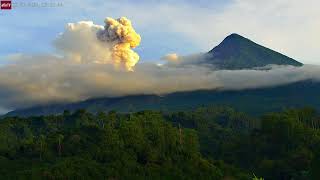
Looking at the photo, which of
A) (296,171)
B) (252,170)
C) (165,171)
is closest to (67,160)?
(165,171)

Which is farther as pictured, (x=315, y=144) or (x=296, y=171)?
(x=315, y=144)

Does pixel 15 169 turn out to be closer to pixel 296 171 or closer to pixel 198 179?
pixel 198 179

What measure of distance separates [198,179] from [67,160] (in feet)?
158

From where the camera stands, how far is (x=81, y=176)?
184 meters

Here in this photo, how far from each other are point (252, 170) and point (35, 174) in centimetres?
7903

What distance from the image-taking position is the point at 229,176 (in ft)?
620

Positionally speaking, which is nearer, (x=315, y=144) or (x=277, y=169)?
(x=277, y=169)

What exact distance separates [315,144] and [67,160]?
303ft

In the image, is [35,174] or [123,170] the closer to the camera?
[35,174]

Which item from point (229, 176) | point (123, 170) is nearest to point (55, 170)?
point (123, 170)

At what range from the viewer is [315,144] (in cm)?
19900

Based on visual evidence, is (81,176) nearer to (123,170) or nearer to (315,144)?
(123,170)

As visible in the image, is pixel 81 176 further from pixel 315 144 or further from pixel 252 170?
pixel 315 144

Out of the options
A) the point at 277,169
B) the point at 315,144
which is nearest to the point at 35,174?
the point at 277,169
